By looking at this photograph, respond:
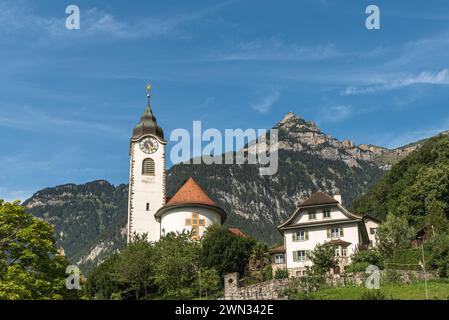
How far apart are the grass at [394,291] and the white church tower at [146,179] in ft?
108

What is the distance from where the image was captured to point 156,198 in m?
76.4

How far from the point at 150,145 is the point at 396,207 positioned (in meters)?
34.4

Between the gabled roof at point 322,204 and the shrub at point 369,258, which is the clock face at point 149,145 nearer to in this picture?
the gabled roof at point 322,204

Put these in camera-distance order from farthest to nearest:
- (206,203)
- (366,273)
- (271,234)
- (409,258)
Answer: (271,234) → (206,203) → (409,258) → (366,273)

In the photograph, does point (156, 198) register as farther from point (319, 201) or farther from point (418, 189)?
point (418, 189)

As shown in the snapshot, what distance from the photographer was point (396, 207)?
293ft

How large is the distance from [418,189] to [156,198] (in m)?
32.1

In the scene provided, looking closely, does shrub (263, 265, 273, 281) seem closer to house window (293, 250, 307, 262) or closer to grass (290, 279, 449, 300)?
house window (293, 250, 307, 262)

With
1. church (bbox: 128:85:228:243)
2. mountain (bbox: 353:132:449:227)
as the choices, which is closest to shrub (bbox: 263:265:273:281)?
church (bbox: 128:85:228:243)

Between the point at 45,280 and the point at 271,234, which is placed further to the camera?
the point at 271,234

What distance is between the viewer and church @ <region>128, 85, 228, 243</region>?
69062mm

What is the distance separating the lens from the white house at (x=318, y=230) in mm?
60031
